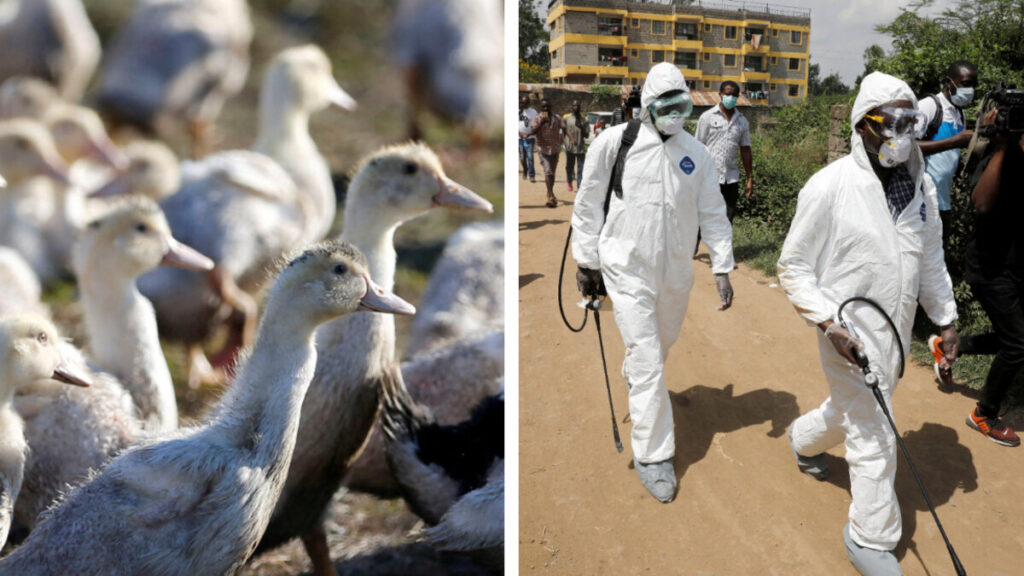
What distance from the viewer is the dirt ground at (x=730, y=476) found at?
2.79m

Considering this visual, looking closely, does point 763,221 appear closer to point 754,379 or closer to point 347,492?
point 754,379

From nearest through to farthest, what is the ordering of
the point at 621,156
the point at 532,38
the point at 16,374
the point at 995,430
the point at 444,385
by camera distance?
the point at 16,374, the point at 444,385, the point at 621,156, the point at 995,430, the point at 532,38

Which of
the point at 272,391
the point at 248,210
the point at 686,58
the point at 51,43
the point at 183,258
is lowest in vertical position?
the point at 272,391

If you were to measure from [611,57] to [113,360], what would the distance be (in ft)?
150

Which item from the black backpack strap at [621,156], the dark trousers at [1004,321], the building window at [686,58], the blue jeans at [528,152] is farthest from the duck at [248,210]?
the building window at [686,58]

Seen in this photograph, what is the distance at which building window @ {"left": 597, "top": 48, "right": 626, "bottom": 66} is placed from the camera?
43.4 metres

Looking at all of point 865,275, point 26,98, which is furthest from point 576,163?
point 26,98

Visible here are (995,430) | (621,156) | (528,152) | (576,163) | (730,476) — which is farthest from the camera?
(528,152)

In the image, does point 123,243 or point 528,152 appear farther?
point 528,152

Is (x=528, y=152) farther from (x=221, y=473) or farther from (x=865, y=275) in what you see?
(x=221, y=473)

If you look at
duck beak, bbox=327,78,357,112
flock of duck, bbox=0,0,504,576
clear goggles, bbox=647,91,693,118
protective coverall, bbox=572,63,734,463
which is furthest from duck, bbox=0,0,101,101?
clear goggles, bbox=647,91,693,118

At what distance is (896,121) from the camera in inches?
99.8

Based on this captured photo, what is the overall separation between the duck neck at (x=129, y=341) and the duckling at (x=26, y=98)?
412 mm

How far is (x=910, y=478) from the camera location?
3.27 m
